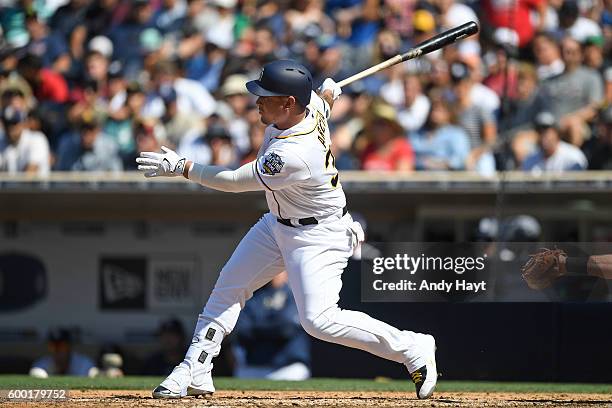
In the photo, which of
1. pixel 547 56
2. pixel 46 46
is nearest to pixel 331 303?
pixel 547 56

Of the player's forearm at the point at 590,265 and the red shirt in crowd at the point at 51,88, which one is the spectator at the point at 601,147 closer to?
the player's forearm at the point at 590,265

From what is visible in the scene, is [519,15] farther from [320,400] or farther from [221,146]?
[320,400]

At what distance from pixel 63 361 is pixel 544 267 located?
4677 mm

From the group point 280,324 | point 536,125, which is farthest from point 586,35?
point 280,324

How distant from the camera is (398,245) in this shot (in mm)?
7027

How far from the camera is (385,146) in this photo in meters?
9.87

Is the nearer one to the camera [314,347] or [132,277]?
[314,347]

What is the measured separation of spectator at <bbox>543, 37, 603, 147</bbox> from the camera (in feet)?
32.4

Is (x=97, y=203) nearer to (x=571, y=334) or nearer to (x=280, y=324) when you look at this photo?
(x=280, y=324)

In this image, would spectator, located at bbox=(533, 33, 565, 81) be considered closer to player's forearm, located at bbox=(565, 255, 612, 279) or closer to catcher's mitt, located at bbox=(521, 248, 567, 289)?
catcher's mitt, located at bbox=(521, 248, 567, 289)

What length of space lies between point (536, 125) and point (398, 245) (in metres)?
3.20

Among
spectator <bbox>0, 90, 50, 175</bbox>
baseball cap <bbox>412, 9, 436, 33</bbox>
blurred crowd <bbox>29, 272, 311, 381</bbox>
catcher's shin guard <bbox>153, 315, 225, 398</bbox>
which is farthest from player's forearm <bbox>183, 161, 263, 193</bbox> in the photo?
baseball cap <bbox>412, 9, 436, 33</bbox>

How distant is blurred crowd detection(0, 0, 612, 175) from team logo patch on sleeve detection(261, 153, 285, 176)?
12.4 ft

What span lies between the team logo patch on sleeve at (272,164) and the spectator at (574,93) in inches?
189
